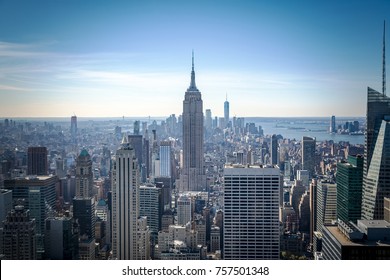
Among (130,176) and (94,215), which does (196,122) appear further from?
(94,215)

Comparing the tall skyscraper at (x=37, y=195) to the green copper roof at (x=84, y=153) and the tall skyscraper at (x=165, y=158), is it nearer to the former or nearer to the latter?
the green copper roof at (x=84, y=153)

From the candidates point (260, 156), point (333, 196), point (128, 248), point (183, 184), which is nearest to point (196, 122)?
point (260, 156)

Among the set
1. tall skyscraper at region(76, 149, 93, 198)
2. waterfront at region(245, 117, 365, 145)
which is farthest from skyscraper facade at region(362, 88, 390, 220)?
tall skyscraper at region(76, 149, 93, 198)

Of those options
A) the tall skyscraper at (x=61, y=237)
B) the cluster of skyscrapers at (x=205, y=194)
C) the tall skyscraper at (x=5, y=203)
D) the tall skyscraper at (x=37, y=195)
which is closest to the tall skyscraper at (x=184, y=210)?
the cluster of skyscrapers at (x=205, y=194)

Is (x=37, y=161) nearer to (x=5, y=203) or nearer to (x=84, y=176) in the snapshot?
(x=5, y=203)

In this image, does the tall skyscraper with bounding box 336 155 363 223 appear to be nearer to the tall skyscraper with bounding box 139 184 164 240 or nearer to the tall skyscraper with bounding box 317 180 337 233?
the tall skyscraper with bounding box 317 180 337 233
